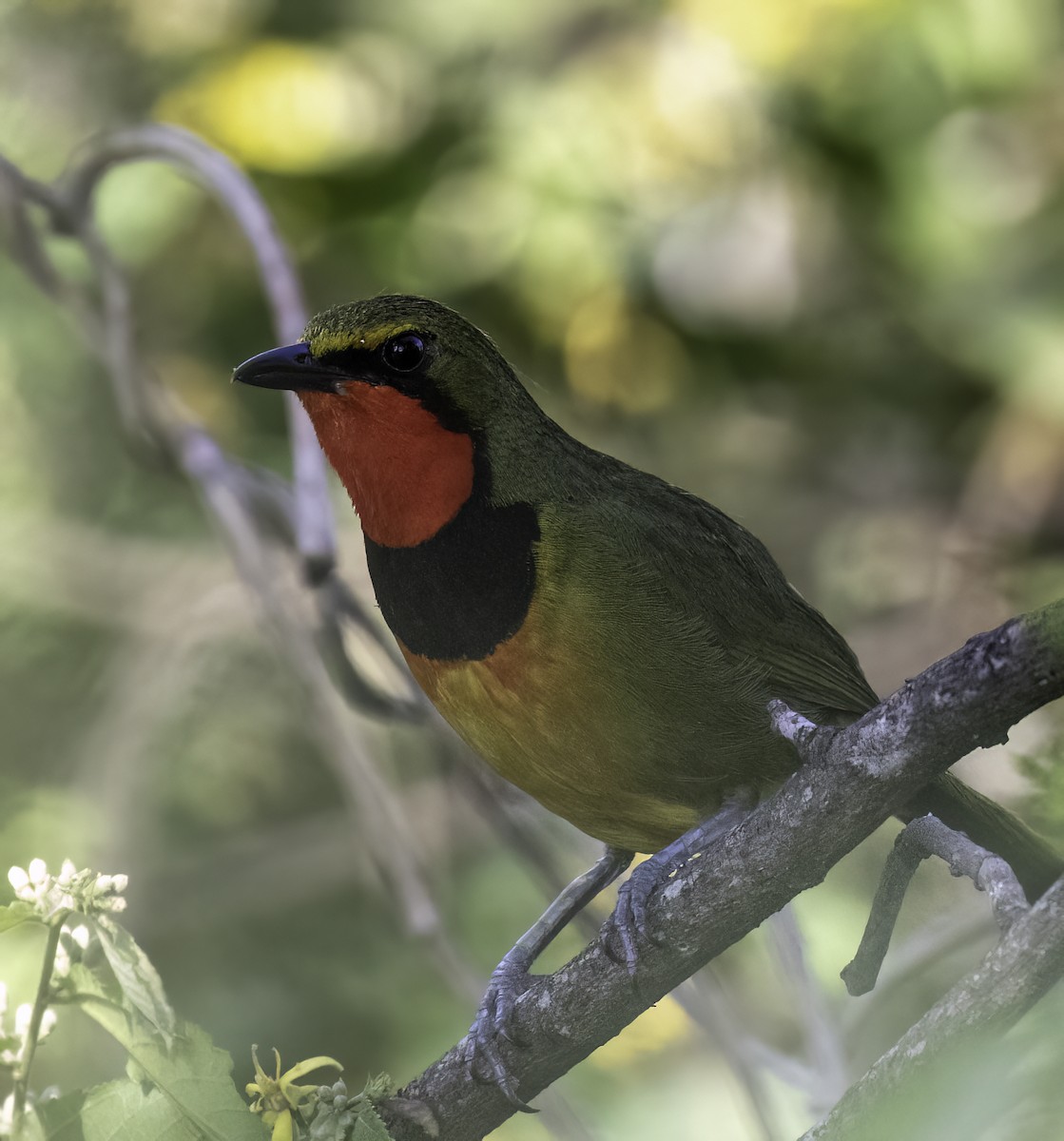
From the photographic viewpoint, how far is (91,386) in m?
5.13

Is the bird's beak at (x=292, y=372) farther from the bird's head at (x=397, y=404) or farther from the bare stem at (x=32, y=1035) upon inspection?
the bare stem at (x=32, y=1035)

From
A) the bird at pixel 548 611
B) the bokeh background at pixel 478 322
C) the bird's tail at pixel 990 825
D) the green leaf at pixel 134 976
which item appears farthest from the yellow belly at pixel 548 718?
the bokeh background at pixel 478 322

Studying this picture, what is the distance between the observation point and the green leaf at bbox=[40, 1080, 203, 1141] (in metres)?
1.66

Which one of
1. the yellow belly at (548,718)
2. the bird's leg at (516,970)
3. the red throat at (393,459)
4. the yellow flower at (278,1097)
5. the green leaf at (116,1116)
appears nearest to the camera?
the green leaf at (116,1116)

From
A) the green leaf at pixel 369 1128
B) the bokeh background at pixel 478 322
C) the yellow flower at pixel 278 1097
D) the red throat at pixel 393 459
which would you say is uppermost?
the bokeh background at pixel 478 322

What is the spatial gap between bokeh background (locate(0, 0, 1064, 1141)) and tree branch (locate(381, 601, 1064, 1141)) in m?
2.25

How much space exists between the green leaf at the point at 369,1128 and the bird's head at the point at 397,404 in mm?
978

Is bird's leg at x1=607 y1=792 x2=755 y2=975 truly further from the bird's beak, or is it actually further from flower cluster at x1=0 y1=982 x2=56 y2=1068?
the bird's beak

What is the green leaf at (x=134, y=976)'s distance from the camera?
1621 mm

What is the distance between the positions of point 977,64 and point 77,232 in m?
2.86

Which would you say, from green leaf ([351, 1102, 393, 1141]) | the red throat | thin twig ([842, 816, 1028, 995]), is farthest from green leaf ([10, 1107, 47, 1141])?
the red throat

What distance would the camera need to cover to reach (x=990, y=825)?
8.27 ft

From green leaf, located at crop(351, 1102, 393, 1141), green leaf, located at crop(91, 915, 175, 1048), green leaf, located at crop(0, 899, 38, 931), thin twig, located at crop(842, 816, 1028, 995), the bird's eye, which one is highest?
the bird's eye

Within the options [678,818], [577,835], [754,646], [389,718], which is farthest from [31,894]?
[577,835]
